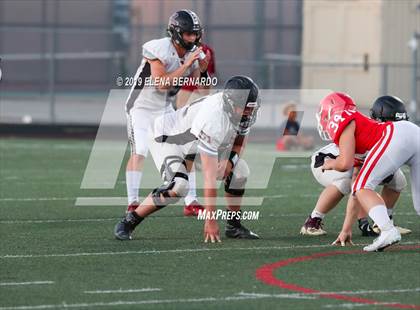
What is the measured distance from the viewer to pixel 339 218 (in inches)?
435

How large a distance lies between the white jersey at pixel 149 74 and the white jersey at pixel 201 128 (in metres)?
0.56

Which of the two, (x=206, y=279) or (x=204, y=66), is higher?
(x=204, y=66)

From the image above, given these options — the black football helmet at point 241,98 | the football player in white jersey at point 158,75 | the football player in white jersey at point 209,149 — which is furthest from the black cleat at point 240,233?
the black football helmet at point 241,98

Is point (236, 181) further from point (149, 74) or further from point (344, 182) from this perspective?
point (149, 74)

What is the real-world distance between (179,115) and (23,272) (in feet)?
7.80

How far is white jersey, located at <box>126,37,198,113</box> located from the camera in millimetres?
10180

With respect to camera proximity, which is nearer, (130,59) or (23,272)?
(23,272)

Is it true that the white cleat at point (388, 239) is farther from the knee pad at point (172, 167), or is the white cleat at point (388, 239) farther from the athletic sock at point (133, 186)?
the athletic sock at point (133, 186)

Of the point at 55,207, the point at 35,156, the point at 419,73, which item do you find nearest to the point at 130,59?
the point at 419,73

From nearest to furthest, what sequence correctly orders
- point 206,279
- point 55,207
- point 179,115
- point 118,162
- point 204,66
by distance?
point 206,279, point 179,115, point 204,66, point 55,207, point 118,162

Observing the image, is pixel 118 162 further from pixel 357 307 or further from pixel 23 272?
pixel 357 307

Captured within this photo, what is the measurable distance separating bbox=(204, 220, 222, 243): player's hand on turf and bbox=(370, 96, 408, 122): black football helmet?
4.98ft

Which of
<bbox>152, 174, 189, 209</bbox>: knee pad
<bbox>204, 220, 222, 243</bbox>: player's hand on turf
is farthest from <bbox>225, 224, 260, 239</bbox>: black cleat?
<bbox>152, 174, 189, 209</bbox>: knee pad

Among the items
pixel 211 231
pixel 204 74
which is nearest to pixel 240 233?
pixel 211 231
